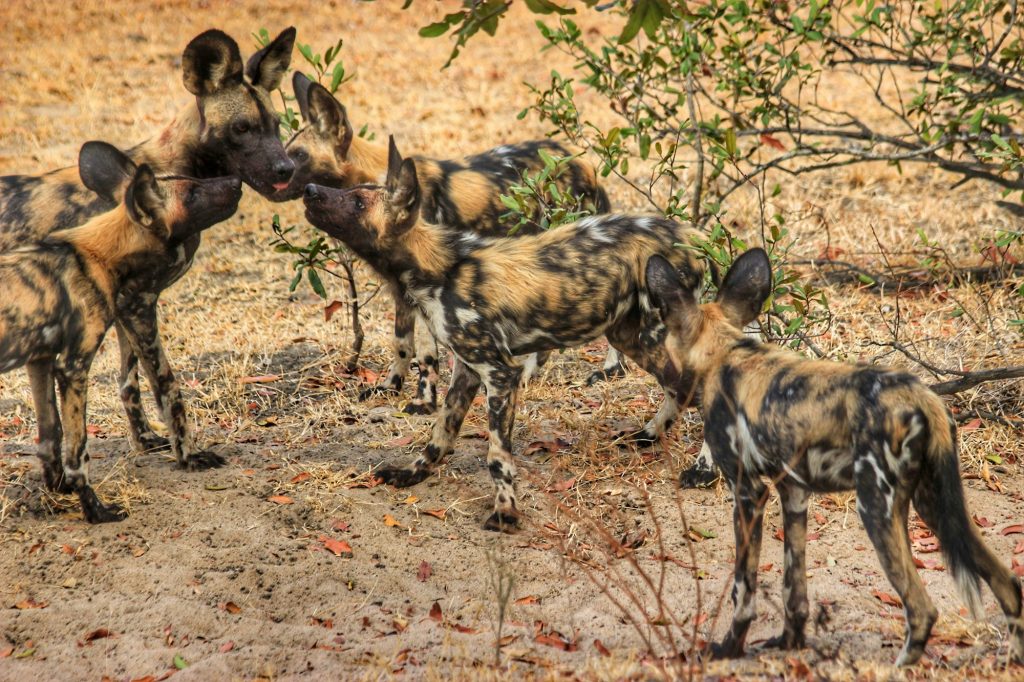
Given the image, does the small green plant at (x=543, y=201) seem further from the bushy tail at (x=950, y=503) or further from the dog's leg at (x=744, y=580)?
the bushy tail at (x=950, y=503)

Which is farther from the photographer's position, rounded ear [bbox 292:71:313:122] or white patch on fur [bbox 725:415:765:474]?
rounded ear [bbox 292:71:313:122]

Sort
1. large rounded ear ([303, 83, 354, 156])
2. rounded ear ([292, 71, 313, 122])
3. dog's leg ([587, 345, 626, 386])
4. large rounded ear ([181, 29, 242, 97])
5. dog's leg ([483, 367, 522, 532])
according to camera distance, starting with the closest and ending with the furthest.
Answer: dog's leg ([483, 367, 522, 532])
large rounded ear ([181, 29, 242, 97])
large rounded ear ([303, 83, 354, 156])
rounded ear ([292, 71, 313, 122])
dog's leg ([587, 345, 626, 386])

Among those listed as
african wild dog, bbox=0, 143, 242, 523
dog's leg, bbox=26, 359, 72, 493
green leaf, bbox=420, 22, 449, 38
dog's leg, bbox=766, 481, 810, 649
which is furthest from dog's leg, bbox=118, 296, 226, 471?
dog's leg, bbox=766, 481, 810, 649

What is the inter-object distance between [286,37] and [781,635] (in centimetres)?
369

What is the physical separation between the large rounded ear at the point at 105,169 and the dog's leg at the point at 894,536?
11.2 feet

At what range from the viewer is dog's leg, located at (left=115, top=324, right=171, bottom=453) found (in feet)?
18.5

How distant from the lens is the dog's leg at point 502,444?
16.6 ft

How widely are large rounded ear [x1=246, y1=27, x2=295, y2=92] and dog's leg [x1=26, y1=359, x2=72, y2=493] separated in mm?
1743

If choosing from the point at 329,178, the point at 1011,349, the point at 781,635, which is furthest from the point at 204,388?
the point at 1011,349

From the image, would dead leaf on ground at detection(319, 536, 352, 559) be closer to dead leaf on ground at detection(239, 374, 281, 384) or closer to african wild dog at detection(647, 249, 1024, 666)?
african wild dog at detection(647, 249, 1024, 666)

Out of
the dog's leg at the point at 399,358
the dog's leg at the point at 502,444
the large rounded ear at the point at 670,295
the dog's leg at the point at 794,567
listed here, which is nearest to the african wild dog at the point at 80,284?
the dog's leg at the point at 502,444

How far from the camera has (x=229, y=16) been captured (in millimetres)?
13273

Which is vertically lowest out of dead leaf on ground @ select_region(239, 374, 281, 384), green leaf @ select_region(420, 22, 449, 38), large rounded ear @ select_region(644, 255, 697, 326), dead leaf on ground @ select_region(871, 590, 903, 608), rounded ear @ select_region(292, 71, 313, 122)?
dead leaf on ground @ select_region(871, 590, 903, 608)

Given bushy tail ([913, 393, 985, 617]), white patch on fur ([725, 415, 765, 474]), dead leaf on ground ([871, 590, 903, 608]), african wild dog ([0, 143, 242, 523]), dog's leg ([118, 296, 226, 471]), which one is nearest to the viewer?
bushy tail ([913, 393, 985, 617])
